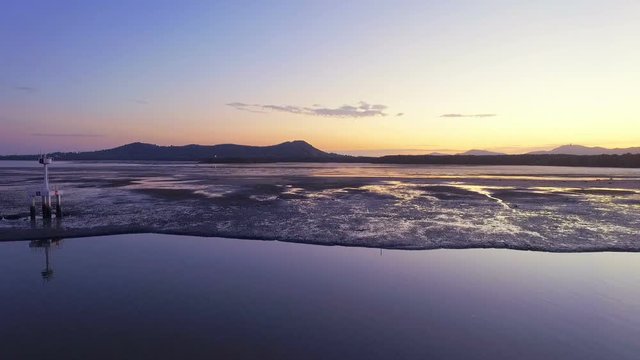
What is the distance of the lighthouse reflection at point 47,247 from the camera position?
1075 cm

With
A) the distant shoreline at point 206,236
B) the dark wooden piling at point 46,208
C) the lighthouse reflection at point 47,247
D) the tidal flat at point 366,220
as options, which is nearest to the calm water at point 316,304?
the lighthouse reflection at point 47,247

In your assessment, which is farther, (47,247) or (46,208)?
(46,208)

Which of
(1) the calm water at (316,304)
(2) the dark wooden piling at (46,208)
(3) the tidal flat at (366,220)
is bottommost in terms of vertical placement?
(1) the calm water at (316,304)

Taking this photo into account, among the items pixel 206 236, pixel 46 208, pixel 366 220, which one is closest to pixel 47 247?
pixel 206 236

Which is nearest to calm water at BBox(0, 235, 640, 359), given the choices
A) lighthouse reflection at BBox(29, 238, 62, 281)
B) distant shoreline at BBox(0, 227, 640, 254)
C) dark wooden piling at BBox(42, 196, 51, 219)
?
lighthouse reflection at BBox(29, 238, 62, 281)

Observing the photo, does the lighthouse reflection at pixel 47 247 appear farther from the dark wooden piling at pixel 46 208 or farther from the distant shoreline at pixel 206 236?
the dark wooden piling at pixel 46 208

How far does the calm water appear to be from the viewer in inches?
265

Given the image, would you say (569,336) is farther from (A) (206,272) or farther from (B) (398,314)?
(A) (206,272)

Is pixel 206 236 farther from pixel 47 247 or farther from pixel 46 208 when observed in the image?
pixel 46 208

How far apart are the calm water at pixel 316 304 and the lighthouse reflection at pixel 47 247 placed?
0.16 metres

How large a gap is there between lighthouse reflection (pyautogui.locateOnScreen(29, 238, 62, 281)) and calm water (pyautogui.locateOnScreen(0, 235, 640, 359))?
16cm

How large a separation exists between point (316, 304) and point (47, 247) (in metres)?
9.76

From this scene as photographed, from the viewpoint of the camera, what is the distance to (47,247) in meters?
13.9

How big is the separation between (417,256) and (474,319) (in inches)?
199
